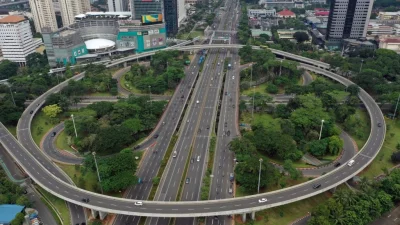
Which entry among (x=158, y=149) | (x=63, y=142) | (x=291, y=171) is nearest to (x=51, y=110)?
(x=63, y=142)

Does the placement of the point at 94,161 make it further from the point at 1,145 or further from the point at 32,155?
the point at 1,145

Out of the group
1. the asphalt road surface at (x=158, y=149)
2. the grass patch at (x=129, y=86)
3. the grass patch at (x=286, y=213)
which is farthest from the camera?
the grass patch at (x=129, y=86)

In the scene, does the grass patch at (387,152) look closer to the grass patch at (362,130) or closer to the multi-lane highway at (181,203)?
the multi-lane highway at (181,203)

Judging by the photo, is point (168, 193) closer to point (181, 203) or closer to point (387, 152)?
point (181, 203)

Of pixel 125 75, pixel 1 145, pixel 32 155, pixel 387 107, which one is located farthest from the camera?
pixel 125 75

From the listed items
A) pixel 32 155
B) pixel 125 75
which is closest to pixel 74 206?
pixel 32 155

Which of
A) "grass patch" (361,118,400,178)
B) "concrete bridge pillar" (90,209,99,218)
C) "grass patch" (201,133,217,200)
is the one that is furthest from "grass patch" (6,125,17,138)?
"grass patch" (361,118,400,178)

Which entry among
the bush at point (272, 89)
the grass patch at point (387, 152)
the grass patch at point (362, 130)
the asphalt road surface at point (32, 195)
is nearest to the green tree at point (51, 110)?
the asphalt road surface at point (32, 195)
